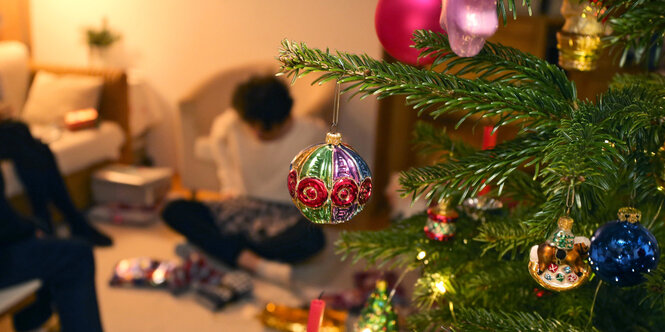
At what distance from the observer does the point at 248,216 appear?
8.46ft

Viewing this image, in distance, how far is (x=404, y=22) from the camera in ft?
2.33

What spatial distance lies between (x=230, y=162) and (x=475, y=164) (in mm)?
2353

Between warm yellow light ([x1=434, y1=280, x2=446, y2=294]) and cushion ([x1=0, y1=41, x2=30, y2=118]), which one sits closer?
warm yellow light ([x1=434, y1=280, x2=446, y2=294])

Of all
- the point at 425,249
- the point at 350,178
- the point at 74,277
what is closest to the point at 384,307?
the point at 425,249

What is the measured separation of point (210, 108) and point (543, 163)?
314 cm

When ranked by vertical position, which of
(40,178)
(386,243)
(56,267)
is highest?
(386,243)

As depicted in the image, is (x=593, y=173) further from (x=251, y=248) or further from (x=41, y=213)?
(x=41, y=213)

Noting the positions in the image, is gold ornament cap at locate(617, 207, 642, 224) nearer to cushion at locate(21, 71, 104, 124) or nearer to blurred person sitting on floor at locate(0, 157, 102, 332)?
blurred person sitting on floor at locate(0, 157, 102, 332)

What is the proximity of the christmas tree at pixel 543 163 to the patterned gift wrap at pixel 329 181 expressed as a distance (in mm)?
56

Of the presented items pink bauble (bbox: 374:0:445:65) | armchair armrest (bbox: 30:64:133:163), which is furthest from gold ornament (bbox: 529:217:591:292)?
armchair armrest (bbox: 30:64:133:163)

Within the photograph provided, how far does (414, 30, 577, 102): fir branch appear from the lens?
563 millimetres

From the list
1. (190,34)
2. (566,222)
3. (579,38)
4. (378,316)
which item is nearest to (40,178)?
(190,34)

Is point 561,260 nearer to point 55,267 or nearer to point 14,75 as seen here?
point 55,267

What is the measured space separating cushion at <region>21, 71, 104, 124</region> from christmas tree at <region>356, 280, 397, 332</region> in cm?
281
